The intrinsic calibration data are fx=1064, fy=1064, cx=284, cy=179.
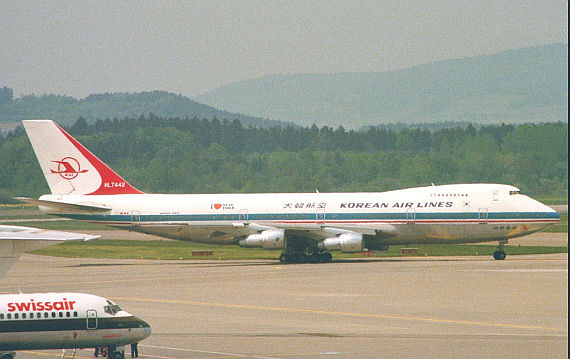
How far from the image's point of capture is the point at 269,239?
70.3m

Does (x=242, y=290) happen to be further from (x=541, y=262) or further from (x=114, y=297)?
(x=541, y=262)

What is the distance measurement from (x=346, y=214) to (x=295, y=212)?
3.55 m

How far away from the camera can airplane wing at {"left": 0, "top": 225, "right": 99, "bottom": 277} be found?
23984 millimetres

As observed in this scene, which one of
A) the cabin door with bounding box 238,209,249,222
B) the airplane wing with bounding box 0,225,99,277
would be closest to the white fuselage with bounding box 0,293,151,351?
the airplane wing with bounding box 0,225,99,277

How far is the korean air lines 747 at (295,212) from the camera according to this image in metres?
70.1

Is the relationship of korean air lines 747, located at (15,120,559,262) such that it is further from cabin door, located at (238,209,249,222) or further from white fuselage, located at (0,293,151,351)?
white fuselage, located at (0,293,151,351)

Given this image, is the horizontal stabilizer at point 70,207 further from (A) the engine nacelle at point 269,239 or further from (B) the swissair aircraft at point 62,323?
(B) the swissair aircraft at point 62,323

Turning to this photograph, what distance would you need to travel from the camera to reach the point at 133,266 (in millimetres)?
71000

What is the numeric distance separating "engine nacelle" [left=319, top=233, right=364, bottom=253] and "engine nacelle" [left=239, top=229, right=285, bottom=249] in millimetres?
3113

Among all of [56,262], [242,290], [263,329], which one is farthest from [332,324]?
[56,262]

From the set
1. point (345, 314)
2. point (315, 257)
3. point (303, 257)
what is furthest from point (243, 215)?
point (345, 314)

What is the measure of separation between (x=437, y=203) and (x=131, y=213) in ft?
68.8

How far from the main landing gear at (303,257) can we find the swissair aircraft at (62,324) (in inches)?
1644

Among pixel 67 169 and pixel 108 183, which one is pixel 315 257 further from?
pixel 67 169
